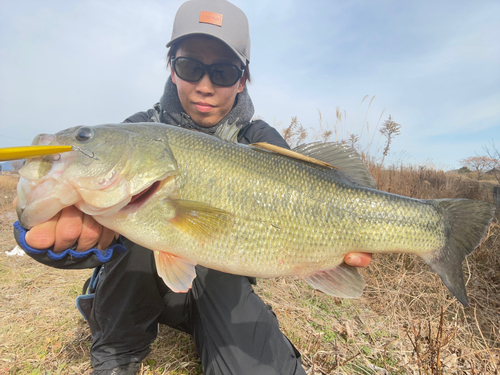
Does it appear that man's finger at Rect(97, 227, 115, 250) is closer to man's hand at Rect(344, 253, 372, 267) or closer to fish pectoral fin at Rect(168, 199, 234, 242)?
fish pectoral fin at Rect(168, 199, 234, 242)

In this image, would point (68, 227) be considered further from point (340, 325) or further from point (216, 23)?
point (340, 325)

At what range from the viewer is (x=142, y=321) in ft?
6.64

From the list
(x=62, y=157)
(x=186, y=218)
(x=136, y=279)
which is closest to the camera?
(x=62, y=157)

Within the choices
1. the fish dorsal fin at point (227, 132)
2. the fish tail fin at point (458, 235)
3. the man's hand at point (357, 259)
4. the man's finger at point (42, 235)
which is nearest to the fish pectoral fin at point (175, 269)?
the man's finger at point (42, 235)

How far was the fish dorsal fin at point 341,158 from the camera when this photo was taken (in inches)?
72.9

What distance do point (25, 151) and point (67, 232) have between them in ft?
1.59

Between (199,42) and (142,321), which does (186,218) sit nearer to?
(142,321)

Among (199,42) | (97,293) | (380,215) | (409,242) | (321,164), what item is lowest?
(97,293)

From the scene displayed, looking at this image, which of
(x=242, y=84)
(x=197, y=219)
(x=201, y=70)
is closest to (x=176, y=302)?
(x=197, y=219)

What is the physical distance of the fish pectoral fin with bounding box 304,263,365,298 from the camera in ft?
5.35

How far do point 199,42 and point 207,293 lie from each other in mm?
2355

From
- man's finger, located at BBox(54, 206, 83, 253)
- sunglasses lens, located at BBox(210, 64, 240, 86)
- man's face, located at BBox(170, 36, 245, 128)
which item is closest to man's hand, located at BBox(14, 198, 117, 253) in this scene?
man's finger, located at BBox(54, 206, 83, 253)

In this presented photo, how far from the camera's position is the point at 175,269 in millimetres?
1490

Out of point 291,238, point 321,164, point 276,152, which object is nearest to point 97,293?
point 291,238
